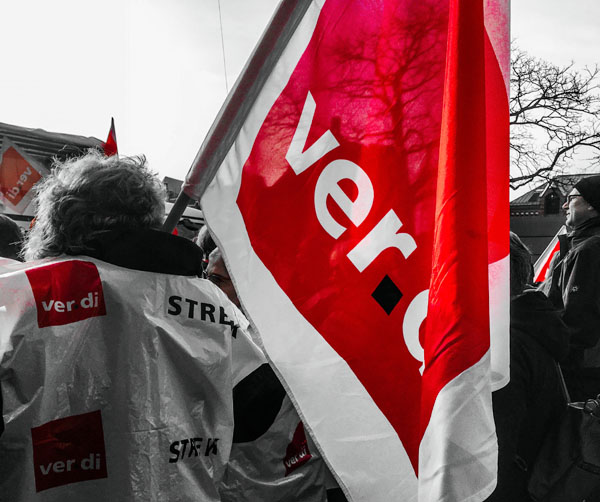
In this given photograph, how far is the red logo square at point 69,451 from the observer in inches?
55.0

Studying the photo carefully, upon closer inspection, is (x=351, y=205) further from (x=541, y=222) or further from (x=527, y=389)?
(x=541, y=222)

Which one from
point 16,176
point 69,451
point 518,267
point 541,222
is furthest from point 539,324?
point 541,222

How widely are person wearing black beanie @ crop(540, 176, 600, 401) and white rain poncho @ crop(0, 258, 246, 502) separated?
2202 mm

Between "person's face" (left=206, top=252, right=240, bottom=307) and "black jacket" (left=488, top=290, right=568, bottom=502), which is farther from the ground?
"person's face" (left=206, top=252, right=240, bottom=307)

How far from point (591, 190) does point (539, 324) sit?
1.36m

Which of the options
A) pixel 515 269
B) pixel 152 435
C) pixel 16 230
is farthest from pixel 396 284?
pixel 16 230

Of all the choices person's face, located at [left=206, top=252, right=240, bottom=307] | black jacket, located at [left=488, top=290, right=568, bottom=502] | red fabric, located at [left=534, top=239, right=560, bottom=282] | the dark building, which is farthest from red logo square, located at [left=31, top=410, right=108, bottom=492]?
the dark building

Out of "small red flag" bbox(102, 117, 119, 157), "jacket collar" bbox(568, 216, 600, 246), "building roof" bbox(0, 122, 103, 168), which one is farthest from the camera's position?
"building roof" bbox(0, 122, 103, 168)

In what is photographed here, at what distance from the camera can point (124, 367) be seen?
4.95ft

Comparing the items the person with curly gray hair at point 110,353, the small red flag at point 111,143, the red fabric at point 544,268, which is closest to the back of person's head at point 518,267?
the person with curly gray hair at point 110,353

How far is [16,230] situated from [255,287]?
6.29 feet

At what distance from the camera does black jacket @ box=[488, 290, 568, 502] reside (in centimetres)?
257

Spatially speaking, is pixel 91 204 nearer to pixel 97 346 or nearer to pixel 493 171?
pixel 97 346

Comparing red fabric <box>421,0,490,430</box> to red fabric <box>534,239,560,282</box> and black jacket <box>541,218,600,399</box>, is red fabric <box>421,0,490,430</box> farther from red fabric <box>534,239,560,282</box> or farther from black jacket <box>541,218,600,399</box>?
red fabric <box>534,239,560,282</box>
